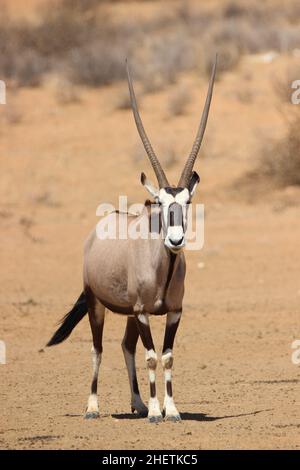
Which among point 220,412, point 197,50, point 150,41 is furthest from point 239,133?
point 220,412

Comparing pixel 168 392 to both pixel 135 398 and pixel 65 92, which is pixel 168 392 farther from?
pixel 65 92

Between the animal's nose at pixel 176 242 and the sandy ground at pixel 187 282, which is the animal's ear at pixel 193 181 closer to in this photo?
the animal's nose at pixel 176 242

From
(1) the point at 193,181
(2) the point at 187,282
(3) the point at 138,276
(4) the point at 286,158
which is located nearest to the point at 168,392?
(3) the point at 138,276

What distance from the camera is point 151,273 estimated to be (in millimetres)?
8586

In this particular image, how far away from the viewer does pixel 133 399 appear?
358 inches

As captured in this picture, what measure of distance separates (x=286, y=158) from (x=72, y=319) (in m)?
11.8

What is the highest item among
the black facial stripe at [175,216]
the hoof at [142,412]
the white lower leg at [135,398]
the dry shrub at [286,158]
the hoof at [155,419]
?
the dry shrub at [286,158]

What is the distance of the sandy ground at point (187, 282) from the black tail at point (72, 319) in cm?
53

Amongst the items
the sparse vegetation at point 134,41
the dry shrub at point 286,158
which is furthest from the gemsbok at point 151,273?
the sparse vegetation at point 134,41

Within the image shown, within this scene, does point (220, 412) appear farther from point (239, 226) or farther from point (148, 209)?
point (239, 226)

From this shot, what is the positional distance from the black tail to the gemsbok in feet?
1.94

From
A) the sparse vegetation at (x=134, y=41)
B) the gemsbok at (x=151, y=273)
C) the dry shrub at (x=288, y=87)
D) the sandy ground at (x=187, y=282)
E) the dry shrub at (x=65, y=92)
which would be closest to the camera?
the gemsbok at (x=151, y=273)

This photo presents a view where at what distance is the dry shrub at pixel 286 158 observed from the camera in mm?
20891

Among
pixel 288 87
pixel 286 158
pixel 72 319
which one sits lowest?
pixel 72 319
